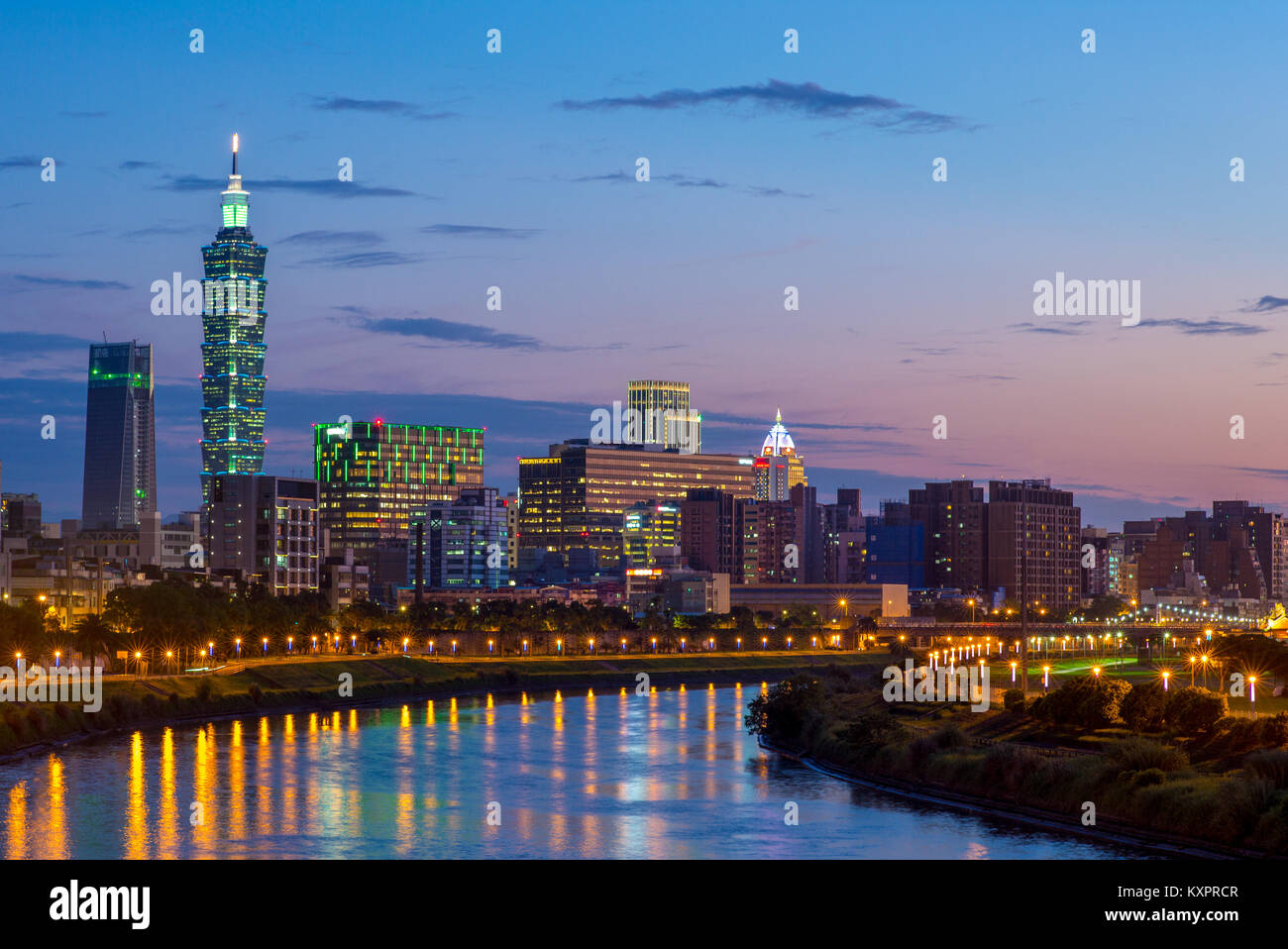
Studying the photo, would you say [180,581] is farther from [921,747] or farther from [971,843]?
[971,843]

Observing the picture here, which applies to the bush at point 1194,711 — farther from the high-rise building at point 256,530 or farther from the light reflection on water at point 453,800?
the high-rise building at point 256,530

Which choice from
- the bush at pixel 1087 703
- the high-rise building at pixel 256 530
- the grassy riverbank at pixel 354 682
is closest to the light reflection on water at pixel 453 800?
the grassy riverbank at pixel 354 682

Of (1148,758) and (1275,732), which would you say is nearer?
(1275,732)

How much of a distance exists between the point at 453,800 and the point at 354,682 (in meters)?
55.8

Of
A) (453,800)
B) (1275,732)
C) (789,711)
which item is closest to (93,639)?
(789,711)

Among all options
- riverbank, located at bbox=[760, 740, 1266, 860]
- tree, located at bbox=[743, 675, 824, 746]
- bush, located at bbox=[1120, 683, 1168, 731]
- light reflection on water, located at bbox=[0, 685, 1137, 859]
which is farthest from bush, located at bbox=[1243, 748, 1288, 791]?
tree, located at bbox=[743, 675, 824, 746]

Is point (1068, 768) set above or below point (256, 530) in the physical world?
below

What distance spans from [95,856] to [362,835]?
918 cm

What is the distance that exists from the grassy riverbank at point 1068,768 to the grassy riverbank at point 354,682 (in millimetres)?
35640

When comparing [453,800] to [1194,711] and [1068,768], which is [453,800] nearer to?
[1068,768]

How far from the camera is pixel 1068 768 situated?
194 feet

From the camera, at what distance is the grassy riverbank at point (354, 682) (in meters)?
83.2
